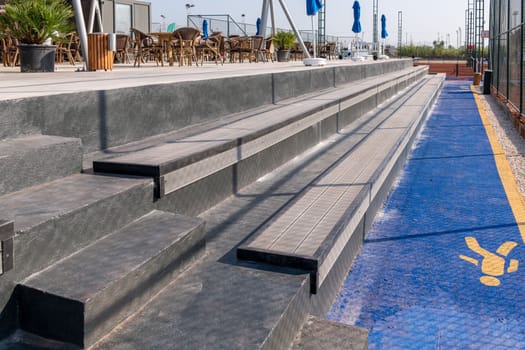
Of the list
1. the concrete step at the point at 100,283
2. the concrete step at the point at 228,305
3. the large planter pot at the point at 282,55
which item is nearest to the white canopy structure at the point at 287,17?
the large planter pot at the point at 282,55

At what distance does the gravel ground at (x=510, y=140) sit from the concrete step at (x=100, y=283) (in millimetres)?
4440

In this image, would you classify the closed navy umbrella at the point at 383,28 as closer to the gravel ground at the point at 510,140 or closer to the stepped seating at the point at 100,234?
the gravel ground at the point at 510,140

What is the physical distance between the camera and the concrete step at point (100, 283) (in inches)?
78.9

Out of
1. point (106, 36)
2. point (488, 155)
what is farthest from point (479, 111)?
point (106, 36)

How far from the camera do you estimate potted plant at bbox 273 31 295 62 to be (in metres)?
19.0

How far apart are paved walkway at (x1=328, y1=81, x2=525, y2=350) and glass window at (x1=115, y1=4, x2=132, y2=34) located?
52.5ft

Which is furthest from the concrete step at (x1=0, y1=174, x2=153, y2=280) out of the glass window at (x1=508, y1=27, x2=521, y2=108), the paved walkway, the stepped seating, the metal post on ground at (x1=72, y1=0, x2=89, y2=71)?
the glass window at (x1=508, y1=27, x2=521, y2=108)

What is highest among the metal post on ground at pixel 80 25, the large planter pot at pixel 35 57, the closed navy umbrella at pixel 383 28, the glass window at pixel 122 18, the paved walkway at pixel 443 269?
the closed navy umbrella at pixel 383 28

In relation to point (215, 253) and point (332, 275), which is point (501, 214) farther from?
point (215, 253)

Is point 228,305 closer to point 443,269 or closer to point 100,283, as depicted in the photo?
point 100,283

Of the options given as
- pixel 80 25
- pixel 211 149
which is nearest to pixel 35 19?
pixel 80 25

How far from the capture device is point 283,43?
19.2 m

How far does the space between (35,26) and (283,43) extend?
1281 centimetres

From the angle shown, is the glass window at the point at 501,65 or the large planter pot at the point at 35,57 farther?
the glass window at the point at 501,65
